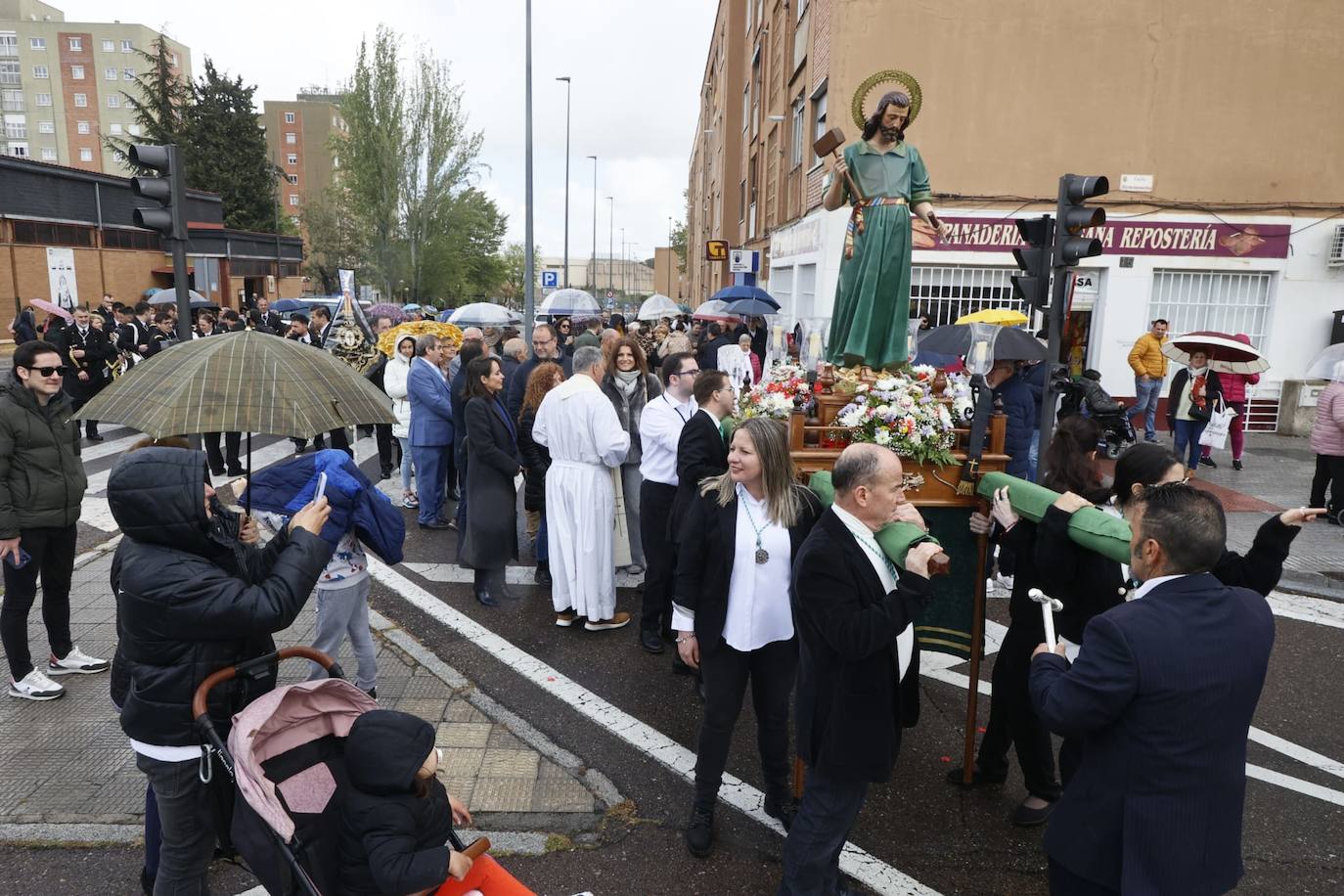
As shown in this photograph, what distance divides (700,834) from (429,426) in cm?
589

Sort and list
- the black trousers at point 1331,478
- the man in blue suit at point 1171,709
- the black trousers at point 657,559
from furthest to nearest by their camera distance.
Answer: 1. the black trousers at point 1331,478
2. the black trousers at point 657,559
3. the man in blue suit at point 1171,709

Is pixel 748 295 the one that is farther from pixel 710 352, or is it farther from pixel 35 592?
pixel 35 592

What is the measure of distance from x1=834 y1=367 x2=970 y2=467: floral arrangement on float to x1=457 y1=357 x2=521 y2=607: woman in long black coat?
2812 millimetres

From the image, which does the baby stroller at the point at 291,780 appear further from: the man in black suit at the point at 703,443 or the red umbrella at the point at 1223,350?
the red umbrella at the point at 1223,350

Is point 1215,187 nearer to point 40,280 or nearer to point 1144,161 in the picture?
point 1144,161

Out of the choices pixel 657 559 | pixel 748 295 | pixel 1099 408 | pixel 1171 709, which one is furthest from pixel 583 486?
pixel 748 295

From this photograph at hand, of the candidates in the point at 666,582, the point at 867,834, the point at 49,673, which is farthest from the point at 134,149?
the point at 867,834

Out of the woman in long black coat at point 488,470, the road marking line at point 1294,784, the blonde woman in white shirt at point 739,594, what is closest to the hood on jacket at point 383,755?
the blonde woman in white shirt at point 739,594

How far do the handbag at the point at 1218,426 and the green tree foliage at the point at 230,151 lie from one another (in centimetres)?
4774

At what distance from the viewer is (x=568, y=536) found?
628 centimetres

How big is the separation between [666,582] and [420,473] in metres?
4.02

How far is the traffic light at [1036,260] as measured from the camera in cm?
711

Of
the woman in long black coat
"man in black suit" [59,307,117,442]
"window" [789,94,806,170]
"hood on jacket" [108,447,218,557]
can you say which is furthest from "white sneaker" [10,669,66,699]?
"window" [789,94,806,170]

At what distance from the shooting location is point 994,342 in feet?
26.0
